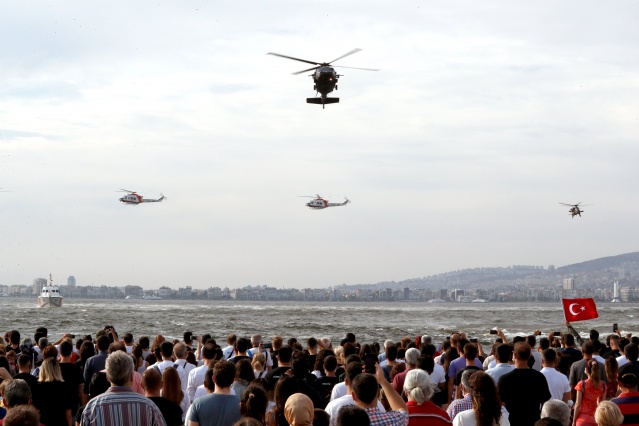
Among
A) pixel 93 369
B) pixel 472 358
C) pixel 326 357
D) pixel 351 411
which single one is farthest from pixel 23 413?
pixel 472 358

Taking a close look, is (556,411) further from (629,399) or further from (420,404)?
(629,399)

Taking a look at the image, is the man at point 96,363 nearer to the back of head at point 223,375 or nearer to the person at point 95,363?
the person at point 95,363

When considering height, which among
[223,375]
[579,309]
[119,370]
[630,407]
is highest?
[579,309]

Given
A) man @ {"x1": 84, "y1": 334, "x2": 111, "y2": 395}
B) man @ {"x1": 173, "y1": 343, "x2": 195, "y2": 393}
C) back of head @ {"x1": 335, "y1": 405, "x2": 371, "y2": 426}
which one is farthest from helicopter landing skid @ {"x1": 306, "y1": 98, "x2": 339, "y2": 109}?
back of head @ {"x1": 335, "y1": 405, "x2": 371, "y2": 426}

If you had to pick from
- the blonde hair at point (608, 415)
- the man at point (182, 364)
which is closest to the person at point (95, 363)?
the man at point (182, 364)

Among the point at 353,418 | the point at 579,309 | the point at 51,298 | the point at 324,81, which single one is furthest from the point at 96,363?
the point at 51,298

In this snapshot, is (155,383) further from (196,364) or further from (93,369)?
(196,364)
